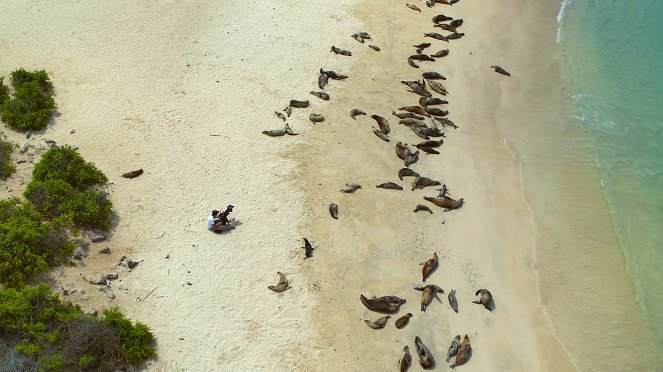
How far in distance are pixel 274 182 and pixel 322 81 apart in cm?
590

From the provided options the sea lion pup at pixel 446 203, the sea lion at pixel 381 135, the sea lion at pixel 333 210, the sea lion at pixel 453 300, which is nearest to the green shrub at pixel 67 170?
the sea lion at pixel 333 210

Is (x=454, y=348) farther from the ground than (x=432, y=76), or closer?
closer

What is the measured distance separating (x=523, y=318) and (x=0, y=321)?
1241 cm

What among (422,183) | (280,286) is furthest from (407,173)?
(280,286)

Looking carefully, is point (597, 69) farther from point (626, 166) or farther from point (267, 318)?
point (267, 318)

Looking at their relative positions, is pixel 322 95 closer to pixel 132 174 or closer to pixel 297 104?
pixel 297 104

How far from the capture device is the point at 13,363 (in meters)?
11.8

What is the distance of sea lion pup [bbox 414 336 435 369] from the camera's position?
44.4ft

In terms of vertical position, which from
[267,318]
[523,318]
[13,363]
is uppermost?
[13,363]

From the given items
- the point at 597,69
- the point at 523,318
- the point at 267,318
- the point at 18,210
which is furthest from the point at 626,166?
the point at 18,210

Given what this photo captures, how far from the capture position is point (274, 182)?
17.7 m

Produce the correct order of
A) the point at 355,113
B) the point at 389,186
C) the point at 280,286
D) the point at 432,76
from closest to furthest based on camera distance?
1. the point at 280,286
2. the point at 389,186
3. the point at 355,113
4. the point at 432,76

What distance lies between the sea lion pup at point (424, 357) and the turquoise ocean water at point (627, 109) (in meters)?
6.36

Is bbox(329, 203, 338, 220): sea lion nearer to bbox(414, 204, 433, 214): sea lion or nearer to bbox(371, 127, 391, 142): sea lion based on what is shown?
bbox(414, 204, 433, 214): sea lion
